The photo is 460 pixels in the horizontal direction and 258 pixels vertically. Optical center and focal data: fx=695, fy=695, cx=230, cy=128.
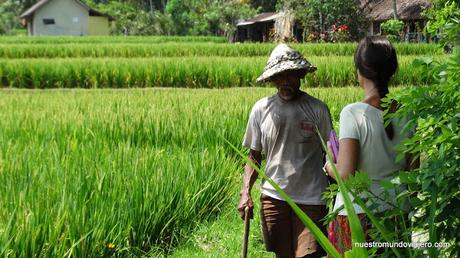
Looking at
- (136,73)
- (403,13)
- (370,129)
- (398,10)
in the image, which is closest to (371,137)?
(370,129)

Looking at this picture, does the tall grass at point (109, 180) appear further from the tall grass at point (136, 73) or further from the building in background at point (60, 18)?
the building in background at point (60, 18)

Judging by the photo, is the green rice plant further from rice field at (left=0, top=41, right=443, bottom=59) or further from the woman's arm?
the woman's arm

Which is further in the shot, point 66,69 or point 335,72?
point 66,69

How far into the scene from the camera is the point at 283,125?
2.90 m

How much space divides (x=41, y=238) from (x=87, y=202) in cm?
37

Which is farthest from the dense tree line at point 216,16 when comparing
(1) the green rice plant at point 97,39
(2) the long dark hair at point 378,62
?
(2) the long dark hair at point 378,62

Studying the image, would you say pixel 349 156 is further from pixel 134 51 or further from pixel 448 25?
pixel 134 51

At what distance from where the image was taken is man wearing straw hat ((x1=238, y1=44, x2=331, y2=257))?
2873 millimetres

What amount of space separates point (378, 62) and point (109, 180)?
192cm

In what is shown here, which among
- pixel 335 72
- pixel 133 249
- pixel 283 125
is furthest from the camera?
pixel 335 72

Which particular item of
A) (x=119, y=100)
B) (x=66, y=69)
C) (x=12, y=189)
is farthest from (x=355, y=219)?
(x=66, y=69)

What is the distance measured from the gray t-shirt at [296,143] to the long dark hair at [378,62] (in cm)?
62

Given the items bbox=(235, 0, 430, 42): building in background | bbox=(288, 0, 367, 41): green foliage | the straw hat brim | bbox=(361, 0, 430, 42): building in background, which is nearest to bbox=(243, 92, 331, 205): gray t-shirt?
the straw hat brim

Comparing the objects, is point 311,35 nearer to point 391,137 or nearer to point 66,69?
point 66,69
